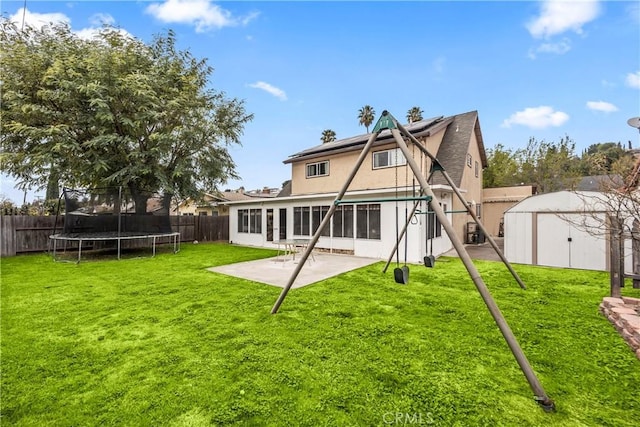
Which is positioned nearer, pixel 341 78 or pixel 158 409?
pixel 158 409

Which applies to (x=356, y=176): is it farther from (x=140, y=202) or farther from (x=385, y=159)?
(x=140, y=202)

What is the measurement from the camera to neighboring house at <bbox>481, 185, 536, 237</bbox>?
16391 millimetres

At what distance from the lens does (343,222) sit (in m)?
10.8

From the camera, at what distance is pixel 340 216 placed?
10.9m

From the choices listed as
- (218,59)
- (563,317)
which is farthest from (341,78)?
(563,317)

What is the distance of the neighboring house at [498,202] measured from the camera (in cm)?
1639

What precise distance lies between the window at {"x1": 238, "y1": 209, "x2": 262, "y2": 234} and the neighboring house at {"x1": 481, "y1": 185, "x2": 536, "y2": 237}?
44.2 feet

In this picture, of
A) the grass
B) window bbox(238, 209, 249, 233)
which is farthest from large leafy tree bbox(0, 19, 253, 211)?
the grass

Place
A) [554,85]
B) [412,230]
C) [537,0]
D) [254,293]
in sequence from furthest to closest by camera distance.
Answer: [554,85]
[412,230]
[537,0]
[254,293]

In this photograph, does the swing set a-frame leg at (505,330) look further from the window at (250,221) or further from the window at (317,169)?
the window at (250,221)

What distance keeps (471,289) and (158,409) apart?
5515mm

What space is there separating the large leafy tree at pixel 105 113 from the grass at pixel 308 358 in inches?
302

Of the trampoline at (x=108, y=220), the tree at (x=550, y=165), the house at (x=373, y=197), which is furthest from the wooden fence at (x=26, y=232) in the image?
the tree at (x=550, y=165)

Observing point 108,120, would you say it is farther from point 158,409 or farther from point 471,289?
point 471,289
